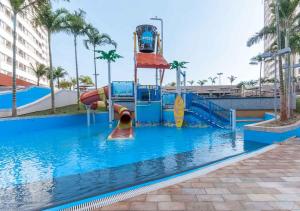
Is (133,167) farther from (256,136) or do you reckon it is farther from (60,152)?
(256,136)

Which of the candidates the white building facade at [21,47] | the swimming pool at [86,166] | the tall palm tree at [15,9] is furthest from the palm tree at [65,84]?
the swimming pool at [86,166]

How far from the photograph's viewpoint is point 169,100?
69.1 feet

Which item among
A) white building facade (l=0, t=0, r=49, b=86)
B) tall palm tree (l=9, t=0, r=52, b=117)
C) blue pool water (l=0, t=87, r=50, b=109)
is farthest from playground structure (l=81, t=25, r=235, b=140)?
white building facade (l=0, t=0, r=49, b=86)

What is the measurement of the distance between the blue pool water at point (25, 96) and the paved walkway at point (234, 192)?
22362mm

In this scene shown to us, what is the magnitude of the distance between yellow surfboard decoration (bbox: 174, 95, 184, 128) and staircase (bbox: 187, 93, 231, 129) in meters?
0.82

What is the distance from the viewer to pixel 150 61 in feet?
65.7

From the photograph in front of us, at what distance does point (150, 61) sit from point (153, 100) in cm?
332

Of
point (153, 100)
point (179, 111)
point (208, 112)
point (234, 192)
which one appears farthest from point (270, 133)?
point (153, 100)

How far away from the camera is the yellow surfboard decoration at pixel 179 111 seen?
18.0 meters

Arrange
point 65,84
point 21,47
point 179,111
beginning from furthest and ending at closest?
point 65,84 → point 21,47 → point 179,111

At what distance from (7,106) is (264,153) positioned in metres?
22.9

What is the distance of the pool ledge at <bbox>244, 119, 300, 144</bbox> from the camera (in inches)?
412

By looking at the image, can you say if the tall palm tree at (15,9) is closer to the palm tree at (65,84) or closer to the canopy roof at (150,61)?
the canopy roof at (150,61)

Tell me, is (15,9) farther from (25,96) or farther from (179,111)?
(179,111)
